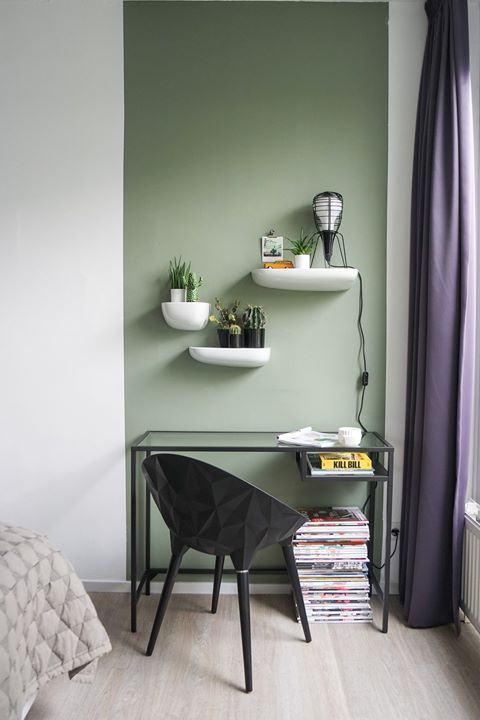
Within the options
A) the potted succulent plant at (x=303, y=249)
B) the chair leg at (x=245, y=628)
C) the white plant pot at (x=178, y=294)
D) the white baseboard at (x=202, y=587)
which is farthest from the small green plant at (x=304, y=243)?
the white baseboard at (x=202, y=587)

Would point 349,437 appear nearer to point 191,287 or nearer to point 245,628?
point 245,628

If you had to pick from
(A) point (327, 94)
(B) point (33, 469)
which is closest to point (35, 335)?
(B) point (33, 469)

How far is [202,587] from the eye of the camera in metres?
2.72

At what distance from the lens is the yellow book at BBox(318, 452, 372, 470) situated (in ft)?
7.77

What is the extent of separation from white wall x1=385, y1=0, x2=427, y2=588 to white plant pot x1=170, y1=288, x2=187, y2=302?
0.95 meters

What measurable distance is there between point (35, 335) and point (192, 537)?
125cm

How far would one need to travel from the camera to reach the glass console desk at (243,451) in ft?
7.71

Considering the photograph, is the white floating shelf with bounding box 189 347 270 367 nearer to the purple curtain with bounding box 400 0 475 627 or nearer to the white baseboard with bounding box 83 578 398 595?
the purple curtain with bounding box 400 0 475 627

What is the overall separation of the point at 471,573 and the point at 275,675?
34.2 inches

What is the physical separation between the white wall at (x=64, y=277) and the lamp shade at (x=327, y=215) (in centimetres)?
91

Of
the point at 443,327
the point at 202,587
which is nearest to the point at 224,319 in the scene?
the point at 443,327

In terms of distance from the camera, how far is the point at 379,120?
8.64 feet

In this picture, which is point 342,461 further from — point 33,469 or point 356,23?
point 356,23

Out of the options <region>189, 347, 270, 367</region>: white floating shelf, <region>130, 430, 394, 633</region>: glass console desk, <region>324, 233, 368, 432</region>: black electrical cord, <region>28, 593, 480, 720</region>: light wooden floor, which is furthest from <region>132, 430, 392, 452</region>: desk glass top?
<region>28, 593, 480, 720</region>: light wooden floor
